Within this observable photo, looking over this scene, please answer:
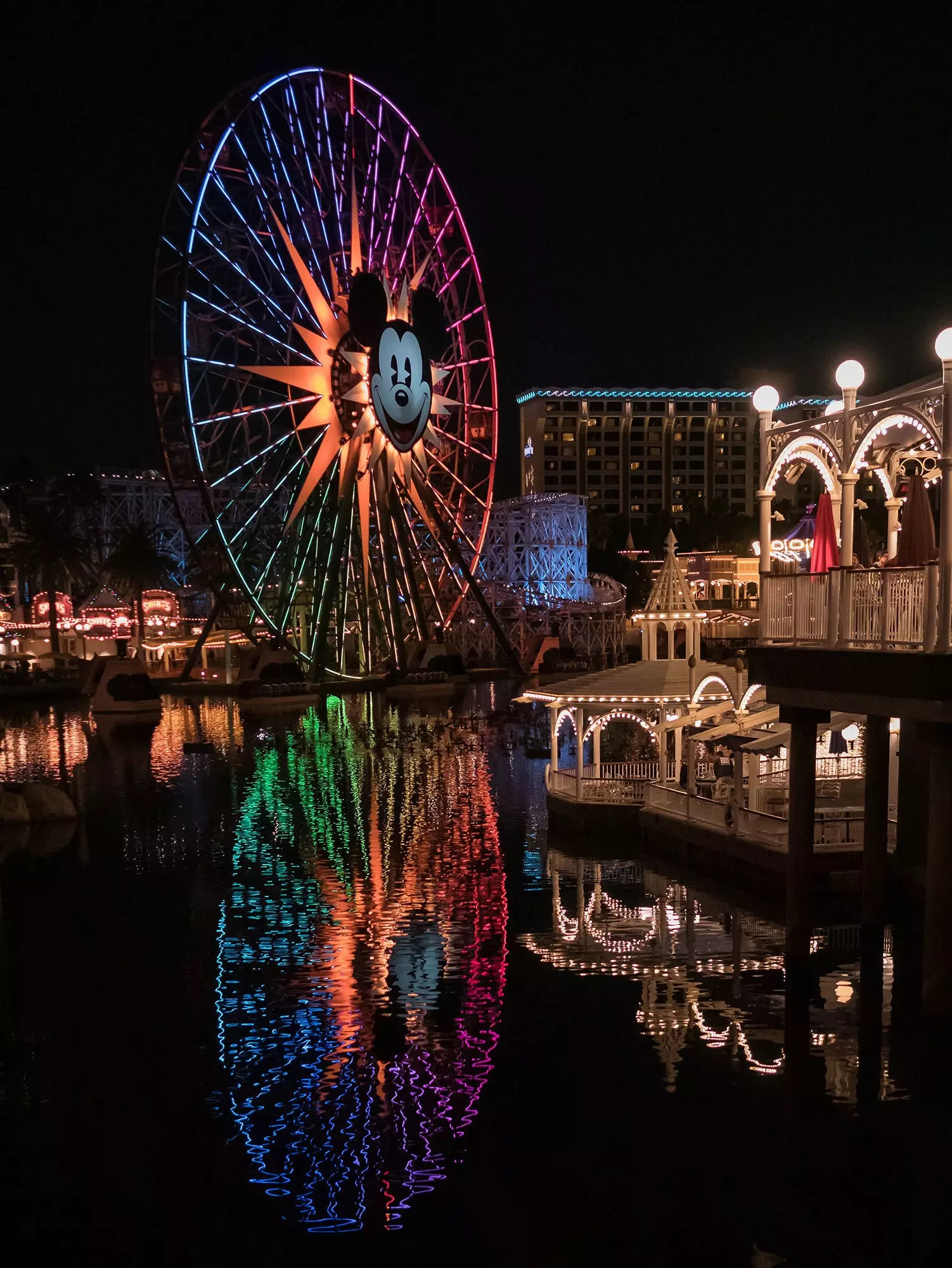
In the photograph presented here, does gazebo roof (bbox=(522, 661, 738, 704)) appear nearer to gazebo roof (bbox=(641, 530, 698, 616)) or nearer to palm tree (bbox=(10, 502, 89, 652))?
gazebo roof (bbox=(641, 530, 698, 616))

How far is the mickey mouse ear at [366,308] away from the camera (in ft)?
176

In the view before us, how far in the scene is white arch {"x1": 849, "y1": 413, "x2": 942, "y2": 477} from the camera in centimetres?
1634

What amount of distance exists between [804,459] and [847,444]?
1770 millimetres

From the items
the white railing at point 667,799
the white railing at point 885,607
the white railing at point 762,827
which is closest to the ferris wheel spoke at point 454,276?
the white railing at point 667,799

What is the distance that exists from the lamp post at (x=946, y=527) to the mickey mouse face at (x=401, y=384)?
132ft

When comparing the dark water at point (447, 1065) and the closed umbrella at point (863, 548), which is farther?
the closed umbrella at point (863, 548)

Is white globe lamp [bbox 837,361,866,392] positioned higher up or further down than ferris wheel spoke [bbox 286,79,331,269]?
further down

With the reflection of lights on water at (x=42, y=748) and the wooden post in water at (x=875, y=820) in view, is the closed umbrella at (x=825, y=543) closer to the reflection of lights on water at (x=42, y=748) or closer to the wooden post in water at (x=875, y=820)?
the wooden post in water at (x=875, y=820)

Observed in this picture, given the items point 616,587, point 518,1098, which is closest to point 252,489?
point 616,587

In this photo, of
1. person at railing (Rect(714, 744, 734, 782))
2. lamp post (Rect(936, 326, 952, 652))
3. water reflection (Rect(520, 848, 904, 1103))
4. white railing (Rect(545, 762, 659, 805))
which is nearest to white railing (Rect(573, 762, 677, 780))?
white railing (Rect(545, 762, 659, 805))

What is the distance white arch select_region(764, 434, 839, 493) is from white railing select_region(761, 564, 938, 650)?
1.51 meters

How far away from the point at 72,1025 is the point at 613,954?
24.8 ft

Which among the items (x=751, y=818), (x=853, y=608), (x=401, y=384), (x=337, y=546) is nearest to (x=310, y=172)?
(x=401, y=384)

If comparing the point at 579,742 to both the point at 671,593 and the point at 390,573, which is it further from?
the point at 390,573
